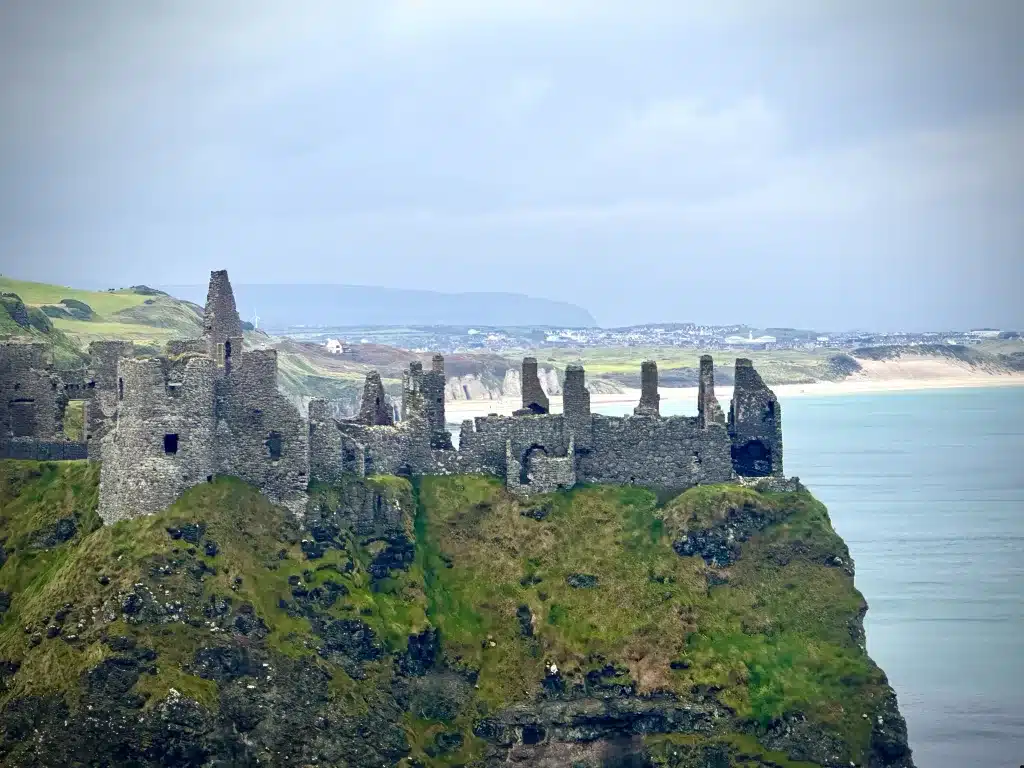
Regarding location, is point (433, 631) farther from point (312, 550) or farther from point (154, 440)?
point (154, 440)

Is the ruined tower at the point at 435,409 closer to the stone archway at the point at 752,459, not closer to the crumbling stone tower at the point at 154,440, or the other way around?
the crumbling stone tower at the point at 154,440

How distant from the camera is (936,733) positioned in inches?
2569

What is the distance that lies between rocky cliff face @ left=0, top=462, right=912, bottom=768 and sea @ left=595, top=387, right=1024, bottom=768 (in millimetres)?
7574

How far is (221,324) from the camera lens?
205ft

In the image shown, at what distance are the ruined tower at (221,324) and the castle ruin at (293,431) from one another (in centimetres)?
5

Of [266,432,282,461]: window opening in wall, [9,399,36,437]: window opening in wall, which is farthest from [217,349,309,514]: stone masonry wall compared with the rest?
[9,399,36,437]: window opening in wall

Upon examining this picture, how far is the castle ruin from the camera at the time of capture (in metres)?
57.9

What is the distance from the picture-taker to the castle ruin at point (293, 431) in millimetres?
57938

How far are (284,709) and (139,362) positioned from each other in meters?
12.1

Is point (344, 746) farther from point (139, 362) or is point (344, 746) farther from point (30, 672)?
point (139, 362)

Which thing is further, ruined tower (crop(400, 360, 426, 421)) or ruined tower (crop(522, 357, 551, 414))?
ruined tower (crop(522, 357, 551, 414))

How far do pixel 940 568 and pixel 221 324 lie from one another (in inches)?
1802

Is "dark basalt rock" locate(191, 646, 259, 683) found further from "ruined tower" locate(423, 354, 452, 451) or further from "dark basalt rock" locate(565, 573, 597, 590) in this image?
"ruined tower" locate(423, 354, 452, 451)

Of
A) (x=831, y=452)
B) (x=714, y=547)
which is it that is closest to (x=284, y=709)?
(x=714, y=547)
